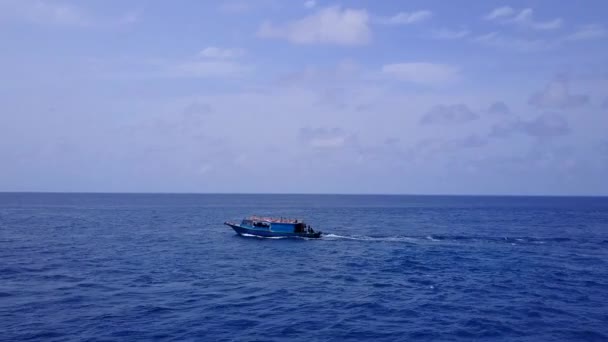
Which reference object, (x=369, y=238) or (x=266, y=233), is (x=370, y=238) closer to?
(x=369, y=238)

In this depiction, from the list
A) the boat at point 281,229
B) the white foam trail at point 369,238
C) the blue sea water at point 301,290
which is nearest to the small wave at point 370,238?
the white foam trail at point 369,238

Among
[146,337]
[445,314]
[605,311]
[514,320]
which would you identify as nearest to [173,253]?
[146,337]

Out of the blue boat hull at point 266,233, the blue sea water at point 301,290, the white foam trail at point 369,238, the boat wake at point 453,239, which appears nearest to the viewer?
the blue sea water at point 301,290

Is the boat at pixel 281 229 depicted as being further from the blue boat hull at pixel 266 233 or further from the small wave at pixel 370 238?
the small wave at pixel 370 238

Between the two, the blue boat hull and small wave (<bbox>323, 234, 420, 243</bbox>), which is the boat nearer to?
the blue boat hull

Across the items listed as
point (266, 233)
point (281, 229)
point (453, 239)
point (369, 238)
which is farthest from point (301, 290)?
point (453, 239)

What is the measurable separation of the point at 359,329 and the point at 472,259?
3602cm

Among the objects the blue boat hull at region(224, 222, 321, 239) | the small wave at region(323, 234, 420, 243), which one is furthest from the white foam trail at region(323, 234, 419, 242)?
the blue boat hull at region(224, 222, 321, 239)

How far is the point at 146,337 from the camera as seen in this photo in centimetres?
3291

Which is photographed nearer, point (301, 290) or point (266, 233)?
point (301, 290)

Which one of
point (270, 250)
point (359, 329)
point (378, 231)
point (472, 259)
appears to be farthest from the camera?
point (378, 231)

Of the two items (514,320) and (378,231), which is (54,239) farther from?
(514,320)

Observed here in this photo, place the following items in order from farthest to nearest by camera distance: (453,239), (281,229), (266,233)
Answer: (266,233) → (281,229) → (453,239)

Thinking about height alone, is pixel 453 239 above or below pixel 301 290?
above
